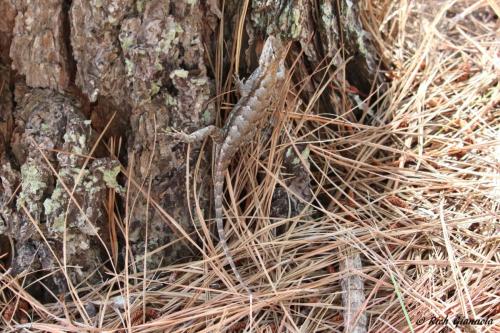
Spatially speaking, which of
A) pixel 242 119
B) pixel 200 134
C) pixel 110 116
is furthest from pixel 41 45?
pixel 242 119

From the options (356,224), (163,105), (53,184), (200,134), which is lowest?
(356,224)

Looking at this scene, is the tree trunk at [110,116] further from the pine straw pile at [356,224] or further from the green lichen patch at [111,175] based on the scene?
the pine straw pile at [356,224]

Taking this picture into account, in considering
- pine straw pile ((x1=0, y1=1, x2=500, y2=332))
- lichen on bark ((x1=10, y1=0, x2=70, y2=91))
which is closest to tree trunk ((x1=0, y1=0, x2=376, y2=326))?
lichen on bark ((x1=10, y1=0, x2=70, y2=91))

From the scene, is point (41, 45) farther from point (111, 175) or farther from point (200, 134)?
point (200, 134)

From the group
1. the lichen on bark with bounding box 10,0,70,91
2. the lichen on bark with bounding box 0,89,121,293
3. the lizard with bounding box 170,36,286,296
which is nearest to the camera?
the lichen on bark with bounding box 10,0,70,91

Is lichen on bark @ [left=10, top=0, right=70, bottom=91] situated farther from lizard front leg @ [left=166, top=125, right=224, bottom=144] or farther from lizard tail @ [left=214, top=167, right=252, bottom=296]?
lizard tail @ [left=214, top=167, right=252, bottom=296]
